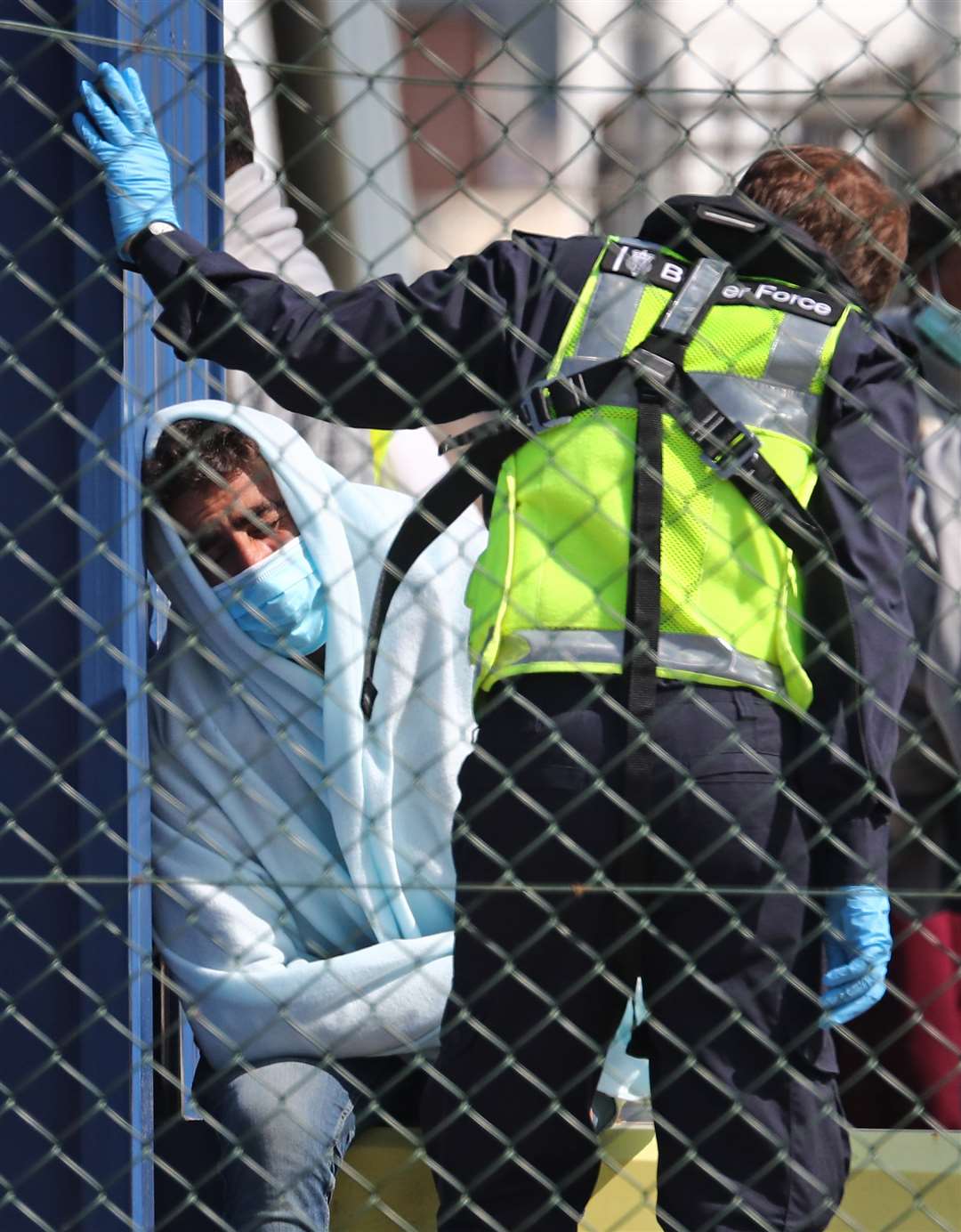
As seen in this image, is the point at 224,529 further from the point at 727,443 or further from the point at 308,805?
the point at 727,443

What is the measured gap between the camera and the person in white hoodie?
2.43m

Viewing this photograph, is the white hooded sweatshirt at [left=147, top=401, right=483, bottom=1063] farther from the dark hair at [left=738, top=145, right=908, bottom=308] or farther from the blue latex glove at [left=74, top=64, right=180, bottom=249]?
the dark hair at [left=738, top=145, right=908, bottom=308]

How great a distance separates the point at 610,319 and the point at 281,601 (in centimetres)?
78

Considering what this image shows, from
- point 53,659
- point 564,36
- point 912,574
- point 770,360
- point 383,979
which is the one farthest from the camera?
point 564,36

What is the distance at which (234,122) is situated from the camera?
302cm

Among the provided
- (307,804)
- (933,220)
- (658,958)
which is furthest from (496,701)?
(933,220)

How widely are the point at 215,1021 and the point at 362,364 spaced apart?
38.7 inches

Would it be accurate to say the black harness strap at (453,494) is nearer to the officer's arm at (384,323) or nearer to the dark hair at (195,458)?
the officer's arm at (384,323)

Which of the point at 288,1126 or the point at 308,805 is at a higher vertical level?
the point at 308,805

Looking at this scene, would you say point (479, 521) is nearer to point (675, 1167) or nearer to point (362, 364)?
point (362, 364)

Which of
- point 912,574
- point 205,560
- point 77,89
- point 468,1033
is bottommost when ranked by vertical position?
point 468,1033

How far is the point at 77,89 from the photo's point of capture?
215 centimetres

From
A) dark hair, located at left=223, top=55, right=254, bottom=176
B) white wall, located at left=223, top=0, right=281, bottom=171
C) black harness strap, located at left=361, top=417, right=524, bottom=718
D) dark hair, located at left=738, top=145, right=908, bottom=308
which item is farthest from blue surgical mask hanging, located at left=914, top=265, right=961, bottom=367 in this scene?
white wall, located at left=223, top=0, right=281, bottom=171

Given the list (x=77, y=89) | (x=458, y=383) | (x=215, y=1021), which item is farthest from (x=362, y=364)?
(x=215, y=1021)
